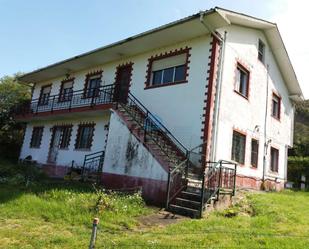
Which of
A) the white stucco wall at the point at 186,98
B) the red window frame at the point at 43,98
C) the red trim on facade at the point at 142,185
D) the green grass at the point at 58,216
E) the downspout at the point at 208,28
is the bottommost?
the green grass at the point at 58,216

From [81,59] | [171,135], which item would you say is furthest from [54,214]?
[81,59]

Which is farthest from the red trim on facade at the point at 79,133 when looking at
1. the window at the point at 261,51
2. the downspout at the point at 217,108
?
the window at the point at 261,51

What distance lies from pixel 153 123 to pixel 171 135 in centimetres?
113

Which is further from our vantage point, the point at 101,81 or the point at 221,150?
the point at 101,81

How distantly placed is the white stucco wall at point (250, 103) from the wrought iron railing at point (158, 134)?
5.52 feet

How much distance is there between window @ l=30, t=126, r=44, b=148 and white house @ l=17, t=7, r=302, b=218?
6.67 feet

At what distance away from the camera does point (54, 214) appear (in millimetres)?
9625

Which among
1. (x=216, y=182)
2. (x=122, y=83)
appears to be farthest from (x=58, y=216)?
(x=122, y=83)

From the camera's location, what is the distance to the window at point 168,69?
639 inches

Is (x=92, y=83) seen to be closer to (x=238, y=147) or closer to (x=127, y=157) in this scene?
(x=127, y=157)

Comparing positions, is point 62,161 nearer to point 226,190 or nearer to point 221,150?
point 221,150

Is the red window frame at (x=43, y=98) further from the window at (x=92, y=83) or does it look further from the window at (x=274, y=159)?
the window at (x=274, y=159)

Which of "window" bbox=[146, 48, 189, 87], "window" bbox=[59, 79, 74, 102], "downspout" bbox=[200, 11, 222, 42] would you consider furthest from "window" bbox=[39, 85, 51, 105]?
"downspout" bbox=[200, 11, 222, 42]

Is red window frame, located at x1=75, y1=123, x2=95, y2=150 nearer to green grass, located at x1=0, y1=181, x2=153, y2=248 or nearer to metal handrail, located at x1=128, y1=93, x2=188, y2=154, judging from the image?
metal handrail, located at x1=128, y1=93, x2=188, y2=154
